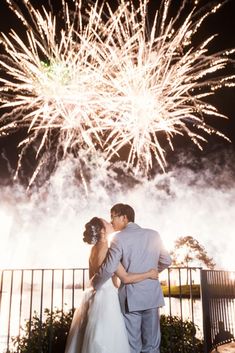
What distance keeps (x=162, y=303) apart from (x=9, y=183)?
193 feet

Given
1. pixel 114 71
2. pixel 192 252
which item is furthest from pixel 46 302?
pixel 192 252

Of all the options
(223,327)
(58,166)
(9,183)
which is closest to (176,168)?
(58,166)

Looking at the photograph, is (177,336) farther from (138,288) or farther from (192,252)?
(192,252)

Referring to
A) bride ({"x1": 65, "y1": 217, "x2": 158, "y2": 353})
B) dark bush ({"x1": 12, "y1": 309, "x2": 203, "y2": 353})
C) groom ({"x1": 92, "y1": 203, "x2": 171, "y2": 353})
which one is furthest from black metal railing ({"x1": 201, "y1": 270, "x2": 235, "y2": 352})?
groom ({"x1": 92, "y1": 203, "x2": 171, "y2": 353})

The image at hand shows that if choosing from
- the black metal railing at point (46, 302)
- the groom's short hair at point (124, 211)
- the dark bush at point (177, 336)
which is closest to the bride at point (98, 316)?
the black metal railing at point (46, 302)

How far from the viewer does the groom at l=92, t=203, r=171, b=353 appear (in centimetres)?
392

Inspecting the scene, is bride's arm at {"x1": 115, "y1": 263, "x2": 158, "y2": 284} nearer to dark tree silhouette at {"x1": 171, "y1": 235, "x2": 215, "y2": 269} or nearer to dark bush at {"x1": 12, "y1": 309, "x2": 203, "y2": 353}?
dark bush at {"x1": 12, "y1": 309, "x2": 203, "y2": 353}

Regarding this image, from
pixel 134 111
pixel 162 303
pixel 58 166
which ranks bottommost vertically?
pixel 162 303

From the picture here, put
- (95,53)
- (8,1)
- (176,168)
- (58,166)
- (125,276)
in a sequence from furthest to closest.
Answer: (176,168) → (58,166) → (95,53) → (8,1) → (125,276)

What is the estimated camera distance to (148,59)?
9555 millimetres

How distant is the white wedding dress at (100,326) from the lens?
445 centimetres

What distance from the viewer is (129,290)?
3982 mm

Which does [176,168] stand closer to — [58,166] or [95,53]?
[58,166]

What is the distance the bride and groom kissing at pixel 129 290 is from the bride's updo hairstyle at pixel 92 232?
446 mm
